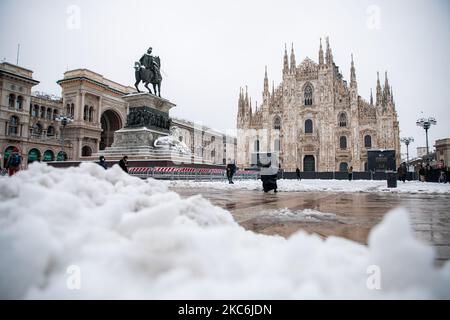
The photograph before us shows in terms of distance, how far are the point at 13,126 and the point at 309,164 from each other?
135ft

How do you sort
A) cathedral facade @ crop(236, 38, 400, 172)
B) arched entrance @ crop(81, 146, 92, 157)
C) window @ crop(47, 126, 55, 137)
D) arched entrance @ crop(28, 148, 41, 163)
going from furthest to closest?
window @ crop(47, 126, 55, 137), arched entrance @ crop(81, 146, 92, 157), cathedral facade @ crop(236, 38, 400, 172), arched entrance @ crop(28, 148, 41, 163)

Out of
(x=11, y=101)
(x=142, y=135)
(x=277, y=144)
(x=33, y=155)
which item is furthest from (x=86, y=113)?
(x=277, y=144)

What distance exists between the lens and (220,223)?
Answer: 185 centimetres

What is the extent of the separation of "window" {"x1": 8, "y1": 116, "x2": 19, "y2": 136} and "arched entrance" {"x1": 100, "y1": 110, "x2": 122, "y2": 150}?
12535 mm

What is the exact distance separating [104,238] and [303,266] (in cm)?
87

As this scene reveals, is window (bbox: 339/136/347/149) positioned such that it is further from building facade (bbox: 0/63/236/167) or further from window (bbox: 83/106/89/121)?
window (bbox: 83/106/89/121)

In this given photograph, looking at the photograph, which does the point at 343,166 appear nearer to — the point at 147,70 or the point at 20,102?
the point at 147,70

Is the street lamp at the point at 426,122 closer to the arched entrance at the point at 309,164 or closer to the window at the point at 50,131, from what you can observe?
the arched entrance at the point at 309,164

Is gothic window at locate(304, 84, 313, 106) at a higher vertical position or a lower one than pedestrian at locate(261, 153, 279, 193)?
higher

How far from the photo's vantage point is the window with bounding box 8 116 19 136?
33.6 meters

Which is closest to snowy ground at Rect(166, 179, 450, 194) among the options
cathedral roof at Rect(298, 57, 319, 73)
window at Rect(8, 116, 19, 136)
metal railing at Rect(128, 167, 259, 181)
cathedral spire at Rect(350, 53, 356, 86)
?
metal railing at Rect(128, 167, 259, 181)

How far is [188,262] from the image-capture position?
1035 millimetres
